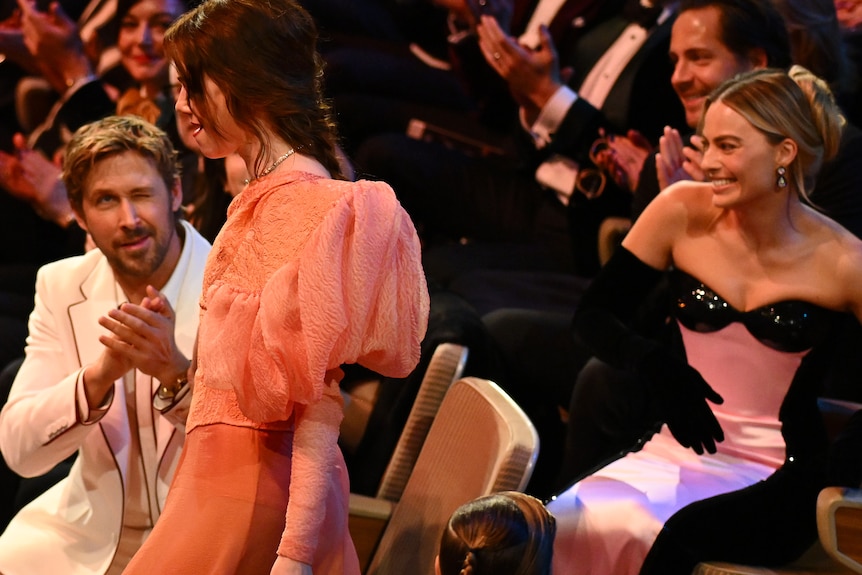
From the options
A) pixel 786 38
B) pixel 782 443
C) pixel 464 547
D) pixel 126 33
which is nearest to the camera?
pixel 464 547

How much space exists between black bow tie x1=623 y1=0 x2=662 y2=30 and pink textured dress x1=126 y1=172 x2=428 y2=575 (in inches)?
86.7

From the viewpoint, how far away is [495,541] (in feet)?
5.30

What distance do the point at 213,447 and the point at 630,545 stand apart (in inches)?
31.6

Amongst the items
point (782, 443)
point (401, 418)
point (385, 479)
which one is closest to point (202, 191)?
point (401, 418)

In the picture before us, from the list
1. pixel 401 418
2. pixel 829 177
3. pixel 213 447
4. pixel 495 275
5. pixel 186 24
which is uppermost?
pixel 186 24

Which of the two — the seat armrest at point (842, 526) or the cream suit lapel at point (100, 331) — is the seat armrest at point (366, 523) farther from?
the seat armrest at point (842, 526)

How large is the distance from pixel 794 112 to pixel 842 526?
754 mm

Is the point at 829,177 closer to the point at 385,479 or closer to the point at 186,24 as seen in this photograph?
the point at 385,479

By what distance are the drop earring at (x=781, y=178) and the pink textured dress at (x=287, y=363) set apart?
36.5 inches

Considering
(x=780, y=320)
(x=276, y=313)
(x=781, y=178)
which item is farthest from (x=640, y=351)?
(x=276, y=313)

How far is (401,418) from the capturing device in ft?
8.69

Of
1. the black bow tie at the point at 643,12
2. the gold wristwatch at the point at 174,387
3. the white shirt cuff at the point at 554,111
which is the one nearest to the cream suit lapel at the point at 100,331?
the gold wristwatch at the point at 174,387

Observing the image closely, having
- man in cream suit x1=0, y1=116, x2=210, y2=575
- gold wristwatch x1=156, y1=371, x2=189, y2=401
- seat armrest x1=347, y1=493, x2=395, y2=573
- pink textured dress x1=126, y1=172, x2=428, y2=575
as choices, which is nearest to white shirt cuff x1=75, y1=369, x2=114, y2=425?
man in cream suit x1=0, y1=116, x2=210, y2=575

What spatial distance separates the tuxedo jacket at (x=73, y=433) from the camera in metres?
2.14
